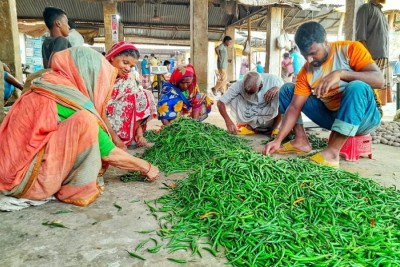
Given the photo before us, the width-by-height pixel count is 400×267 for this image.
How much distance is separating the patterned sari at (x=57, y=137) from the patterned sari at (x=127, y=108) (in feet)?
4.82

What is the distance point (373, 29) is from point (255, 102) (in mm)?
2365

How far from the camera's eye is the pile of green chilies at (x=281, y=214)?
5.03 feet

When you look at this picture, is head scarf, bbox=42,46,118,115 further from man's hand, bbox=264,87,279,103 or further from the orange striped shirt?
man's hand, bbox=264,87,279,103

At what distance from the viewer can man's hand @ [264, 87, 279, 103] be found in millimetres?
4598

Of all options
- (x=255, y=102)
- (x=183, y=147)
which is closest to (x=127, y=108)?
(x=183, y=147)

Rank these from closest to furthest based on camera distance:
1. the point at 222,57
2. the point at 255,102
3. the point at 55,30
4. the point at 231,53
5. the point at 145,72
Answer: the point at 55,30 → the point at 255,102 → the point at 222,57 → the point at 231,53 → the point at 145,72

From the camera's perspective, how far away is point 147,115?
4.01 m

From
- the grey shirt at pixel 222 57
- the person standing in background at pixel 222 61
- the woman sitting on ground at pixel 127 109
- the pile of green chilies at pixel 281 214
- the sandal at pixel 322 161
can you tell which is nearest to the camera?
the pile of green chilies at pixel 281 214

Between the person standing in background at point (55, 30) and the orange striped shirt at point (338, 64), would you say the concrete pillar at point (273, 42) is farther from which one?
the person standing in background at point (55, 30)

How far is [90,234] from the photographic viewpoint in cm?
179

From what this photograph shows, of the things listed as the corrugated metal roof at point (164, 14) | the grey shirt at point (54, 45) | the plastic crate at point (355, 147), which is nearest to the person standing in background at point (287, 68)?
the corrugated metal roof at point (164, 14)

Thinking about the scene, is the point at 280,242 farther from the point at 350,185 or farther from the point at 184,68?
the point at 184,68

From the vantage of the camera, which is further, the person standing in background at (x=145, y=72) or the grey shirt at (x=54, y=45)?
the person standing in background at (x=145, y=72)

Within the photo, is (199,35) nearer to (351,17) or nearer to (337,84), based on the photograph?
(351,17)
